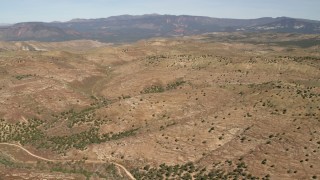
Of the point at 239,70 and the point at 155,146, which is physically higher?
the point at 239,70

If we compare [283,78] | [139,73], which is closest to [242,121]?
[283,78]

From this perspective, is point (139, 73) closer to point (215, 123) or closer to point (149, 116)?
point (149, 116)

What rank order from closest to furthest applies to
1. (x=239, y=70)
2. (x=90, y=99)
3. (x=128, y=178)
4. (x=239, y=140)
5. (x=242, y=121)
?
(x=128, y=178)
(x=239, y=140)
(x=242, y=121)
(x=90, y=99)
(x=239, y=70)

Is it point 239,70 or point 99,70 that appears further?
point 99,70

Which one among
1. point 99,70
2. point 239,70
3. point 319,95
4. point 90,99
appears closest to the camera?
Result: point 319,95

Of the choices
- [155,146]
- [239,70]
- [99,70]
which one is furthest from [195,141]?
[99,70]

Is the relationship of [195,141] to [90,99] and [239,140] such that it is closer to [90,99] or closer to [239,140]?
[239,140]
